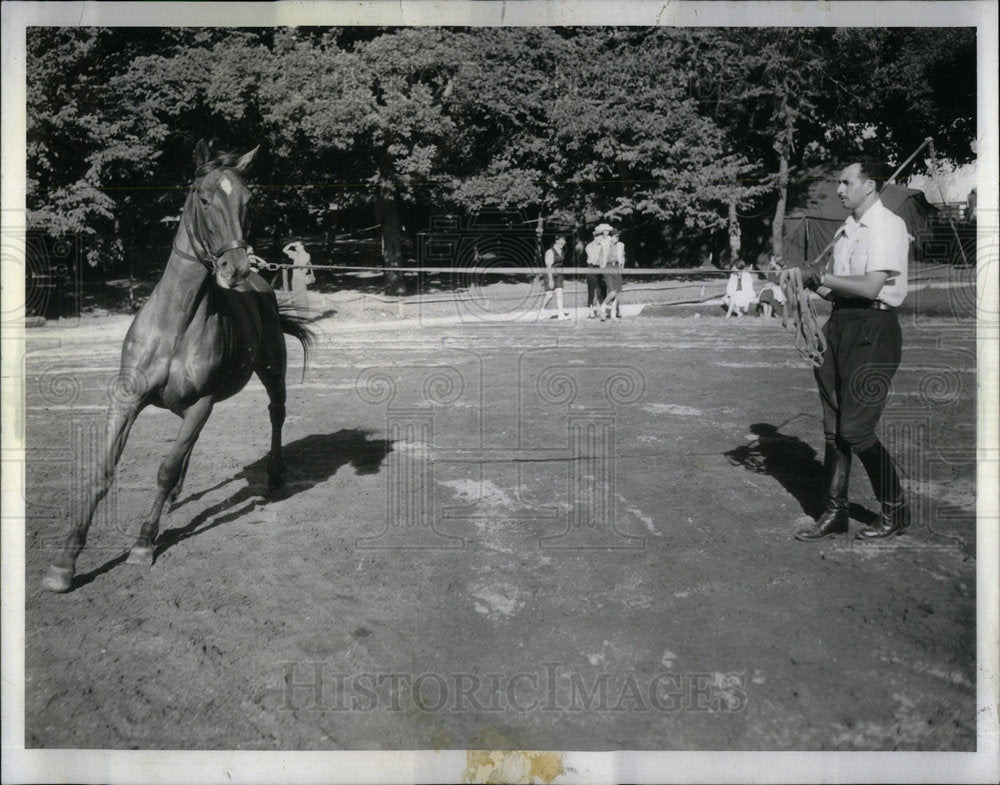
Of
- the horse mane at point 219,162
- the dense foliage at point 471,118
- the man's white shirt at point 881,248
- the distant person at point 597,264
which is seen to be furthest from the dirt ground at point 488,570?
the horse mane at point 219,162

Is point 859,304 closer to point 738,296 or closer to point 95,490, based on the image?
point 95,490

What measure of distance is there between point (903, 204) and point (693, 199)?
5.11ft

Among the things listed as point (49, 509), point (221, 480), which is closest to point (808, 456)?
point (221, 480)

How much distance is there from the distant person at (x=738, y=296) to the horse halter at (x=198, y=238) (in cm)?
593

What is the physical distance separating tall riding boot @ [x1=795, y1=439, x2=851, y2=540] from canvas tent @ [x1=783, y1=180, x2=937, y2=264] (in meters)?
1.24

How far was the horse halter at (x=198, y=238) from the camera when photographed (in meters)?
3.37

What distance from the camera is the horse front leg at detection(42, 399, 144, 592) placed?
3.49m

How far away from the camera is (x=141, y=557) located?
364cm

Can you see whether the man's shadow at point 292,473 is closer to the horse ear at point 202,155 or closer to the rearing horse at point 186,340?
the rearing horse at point 186,340

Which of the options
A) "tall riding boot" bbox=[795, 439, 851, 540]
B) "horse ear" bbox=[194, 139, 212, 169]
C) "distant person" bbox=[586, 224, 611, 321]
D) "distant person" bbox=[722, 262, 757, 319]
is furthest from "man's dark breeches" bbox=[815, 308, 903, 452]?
"distant person" bbox=[722, 262, 757, 319]

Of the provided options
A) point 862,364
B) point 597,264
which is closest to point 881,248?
point 862,364

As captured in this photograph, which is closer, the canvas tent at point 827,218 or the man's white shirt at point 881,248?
the man's white shirt at point 881,248

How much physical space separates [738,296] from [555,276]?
311 cm

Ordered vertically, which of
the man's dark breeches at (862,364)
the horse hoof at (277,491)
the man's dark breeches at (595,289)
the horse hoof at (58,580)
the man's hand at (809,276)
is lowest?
the horse hoof at (58,580)
